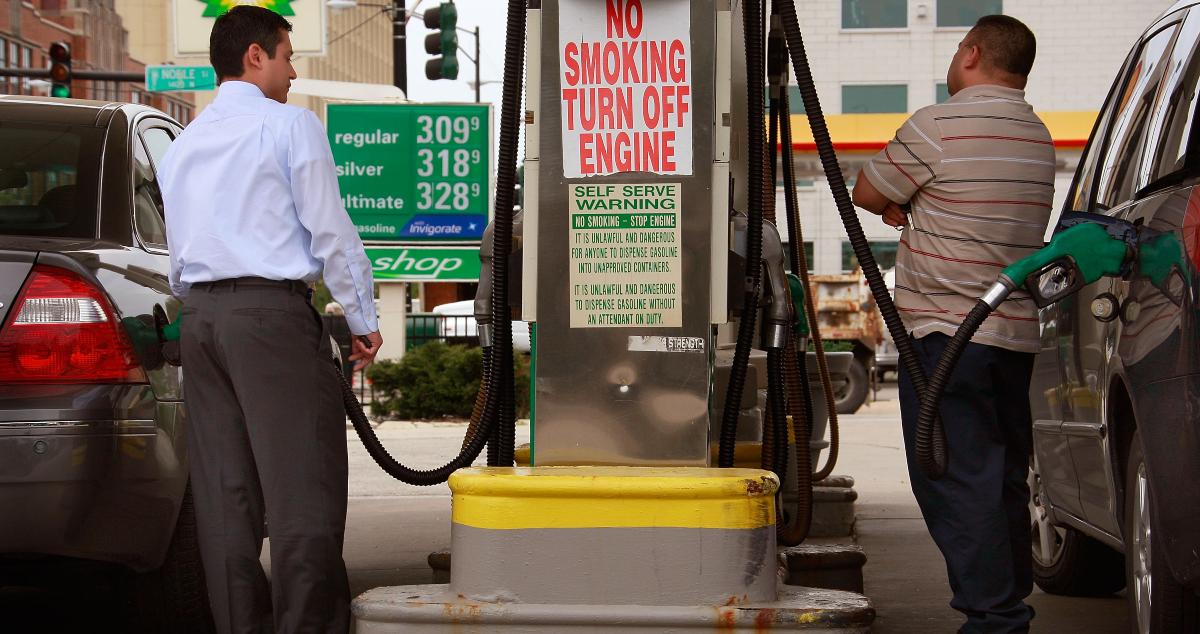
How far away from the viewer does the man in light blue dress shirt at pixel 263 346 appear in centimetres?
435

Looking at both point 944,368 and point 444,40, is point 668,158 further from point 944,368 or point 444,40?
point 444,40

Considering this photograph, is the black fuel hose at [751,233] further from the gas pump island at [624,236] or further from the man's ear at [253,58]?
the man's ear at [253,58]

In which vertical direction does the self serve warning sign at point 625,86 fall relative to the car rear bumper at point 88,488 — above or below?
above

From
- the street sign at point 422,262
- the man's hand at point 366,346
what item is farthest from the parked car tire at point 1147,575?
the street sign at point 422,262

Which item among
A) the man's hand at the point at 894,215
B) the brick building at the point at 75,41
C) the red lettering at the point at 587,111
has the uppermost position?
the brick building at the point at 75,41

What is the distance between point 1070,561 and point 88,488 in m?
3.66

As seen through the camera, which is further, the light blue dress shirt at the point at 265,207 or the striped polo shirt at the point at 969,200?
the striped polo shirt at the point at 969,200

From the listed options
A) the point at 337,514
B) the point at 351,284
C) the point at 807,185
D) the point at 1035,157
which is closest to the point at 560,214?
the point at 351,284

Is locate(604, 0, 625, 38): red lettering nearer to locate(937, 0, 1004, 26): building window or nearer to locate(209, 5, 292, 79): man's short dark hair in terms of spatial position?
locate(209, 5, 292, 79): man's short dark hair

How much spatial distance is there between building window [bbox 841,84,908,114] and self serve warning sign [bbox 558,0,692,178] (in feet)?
123

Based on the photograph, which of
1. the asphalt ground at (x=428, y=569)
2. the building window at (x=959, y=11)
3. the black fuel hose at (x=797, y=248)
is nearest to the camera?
the black fuel hose at (x=797, y=248)

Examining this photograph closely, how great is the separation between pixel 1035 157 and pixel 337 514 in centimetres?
212

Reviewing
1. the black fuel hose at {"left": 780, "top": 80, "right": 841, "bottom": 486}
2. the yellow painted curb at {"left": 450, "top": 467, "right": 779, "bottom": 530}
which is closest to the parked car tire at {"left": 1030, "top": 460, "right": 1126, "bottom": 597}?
the black fuel hose at {"left": 780, "top": 80, "right": 841, "bottom": 486}

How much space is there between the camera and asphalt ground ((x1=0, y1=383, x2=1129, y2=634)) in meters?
5.87
